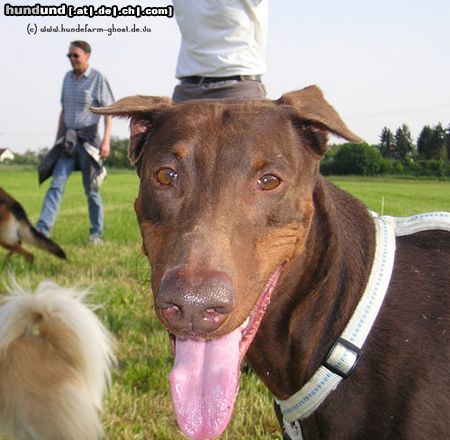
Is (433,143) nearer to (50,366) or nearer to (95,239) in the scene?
(50,366)

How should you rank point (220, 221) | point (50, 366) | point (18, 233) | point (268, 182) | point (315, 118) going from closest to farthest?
point (220, 221) → point (268, 182) → point (315, 118) → point (50, 366) → point (18, 233)

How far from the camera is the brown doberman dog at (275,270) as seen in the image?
215 cm

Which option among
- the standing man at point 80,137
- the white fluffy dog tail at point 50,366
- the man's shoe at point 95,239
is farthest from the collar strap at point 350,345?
the man's shoe at point 95,239

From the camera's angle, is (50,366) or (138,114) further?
(50,366)

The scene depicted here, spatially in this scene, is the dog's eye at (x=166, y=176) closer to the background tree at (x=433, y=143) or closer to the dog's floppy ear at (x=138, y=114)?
the dog's floppy ear at (x=138, y=114)

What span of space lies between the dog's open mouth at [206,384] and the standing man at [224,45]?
2227mm

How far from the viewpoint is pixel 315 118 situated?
2.55 m

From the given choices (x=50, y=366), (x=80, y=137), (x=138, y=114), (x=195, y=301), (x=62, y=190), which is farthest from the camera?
(x=80, y=137)

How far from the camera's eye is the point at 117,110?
8.80 ft

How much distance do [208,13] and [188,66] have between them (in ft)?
1.34

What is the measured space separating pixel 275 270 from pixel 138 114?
39.4 inches

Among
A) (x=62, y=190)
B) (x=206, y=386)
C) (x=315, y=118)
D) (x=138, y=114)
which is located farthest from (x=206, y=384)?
(x=62, y=190)

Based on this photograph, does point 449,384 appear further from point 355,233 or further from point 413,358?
point 355,233

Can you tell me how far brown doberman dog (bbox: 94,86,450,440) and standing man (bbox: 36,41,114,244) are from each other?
664cm
